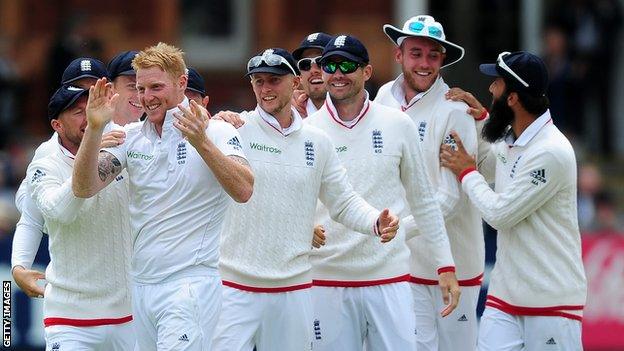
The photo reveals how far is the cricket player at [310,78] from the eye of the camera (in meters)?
10.8

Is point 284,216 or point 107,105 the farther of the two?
point 284,216

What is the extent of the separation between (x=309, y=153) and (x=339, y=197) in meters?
0.33

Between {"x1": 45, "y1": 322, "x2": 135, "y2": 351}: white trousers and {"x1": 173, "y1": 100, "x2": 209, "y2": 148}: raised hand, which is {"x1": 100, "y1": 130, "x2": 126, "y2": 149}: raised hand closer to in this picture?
{"x1": 173, "y1": 100, "x2": 209, "y2": 148}: raised hand

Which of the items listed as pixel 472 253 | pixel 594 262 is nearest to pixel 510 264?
pixel 472 253

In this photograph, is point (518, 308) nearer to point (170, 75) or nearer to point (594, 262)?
point (170, 75)

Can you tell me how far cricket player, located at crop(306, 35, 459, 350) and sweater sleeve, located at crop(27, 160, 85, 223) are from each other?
1.90 meters

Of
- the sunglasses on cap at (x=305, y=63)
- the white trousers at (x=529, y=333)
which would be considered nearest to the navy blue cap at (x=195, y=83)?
the sunglasses on cap at (x=305, y=63)

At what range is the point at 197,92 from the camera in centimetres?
1018

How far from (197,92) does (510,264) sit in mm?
2285

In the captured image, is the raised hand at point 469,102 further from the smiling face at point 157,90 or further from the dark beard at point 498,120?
the smiling face at point 157,90

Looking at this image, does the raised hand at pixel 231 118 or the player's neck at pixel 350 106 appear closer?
the raised hand at pixel 231 118

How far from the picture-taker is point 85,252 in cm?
909

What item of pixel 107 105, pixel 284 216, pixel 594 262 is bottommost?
pixel 594 262

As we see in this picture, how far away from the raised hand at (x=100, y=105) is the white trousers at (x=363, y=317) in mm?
2298
